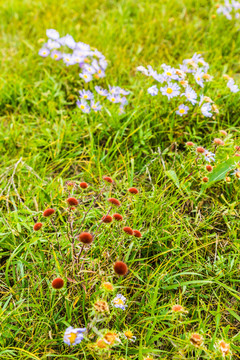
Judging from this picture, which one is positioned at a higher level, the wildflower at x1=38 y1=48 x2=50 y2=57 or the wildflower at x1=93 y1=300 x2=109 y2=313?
the wildflower at x1=38 y1=48 x2=50 y2=57

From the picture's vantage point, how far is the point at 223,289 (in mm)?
1478

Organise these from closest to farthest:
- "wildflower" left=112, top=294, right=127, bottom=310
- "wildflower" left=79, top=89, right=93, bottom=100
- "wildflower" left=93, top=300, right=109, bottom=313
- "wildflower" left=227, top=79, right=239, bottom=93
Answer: "wildflower" left=93, top=300, right=109, bottom=313 < "wildflower" left=112, top=294, right=127, bottom=310 < "wildflower" left=227, top=79, right=239, bottom=93 < "wildflower" left=79, top=89, right=93, bottom=100

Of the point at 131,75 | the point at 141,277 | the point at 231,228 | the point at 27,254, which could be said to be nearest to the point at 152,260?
the point at 141,277

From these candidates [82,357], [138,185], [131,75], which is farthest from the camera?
[131,75]

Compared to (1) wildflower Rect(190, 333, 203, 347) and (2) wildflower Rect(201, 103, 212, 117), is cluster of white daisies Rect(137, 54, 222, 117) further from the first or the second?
(1) wildflower Rect(190, 333, 203, 347)

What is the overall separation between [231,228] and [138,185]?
23.7 inches

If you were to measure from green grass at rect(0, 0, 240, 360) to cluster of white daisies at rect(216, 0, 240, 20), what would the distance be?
0.15m

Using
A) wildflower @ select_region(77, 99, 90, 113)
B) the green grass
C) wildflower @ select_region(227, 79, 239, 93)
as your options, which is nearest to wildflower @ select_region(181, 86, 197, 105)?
the green grass

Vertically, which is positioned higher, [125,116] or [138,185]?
[125,116]

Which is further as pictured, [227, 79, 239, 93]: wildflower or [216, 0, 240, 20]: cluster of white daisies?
[216, 0, 240, 20]: cluster of white daisies

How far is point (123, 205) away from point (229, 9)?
285cm

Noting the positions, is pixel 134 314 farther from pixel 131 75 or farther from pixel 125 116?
pixel 131 75

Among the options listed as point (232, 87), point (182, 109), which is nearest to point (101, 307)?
point (182, 109)

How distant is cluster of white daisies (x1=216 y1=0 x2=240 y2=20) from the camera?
324 cm
